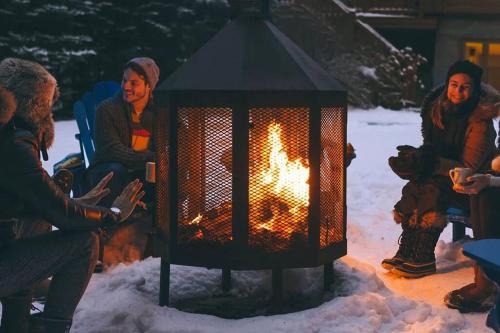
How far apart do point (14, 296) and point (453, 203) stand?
2777 millimetres

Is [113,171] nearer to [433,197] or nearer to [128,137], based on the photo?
[128,137]

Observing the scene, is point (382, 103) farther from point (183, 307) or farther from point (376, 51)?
point (183, 307)

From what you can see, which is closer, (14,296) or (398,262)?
(14,296)

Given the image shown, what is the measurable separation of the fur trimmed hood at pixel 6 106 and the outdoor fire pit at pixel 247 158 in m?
0.91

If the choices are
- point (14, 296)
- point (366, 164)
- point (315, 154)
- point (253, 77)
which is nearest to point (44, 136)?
point (14, 296)

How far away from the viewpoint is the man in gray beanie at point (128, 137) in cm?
508

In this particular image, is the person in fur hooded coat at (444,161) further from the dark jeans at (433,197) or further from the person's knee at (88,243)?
the person's knee at (88,243)

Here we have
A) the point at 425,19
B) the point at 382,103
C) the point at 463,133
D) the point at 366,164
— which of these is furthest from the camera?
the point at 425,19

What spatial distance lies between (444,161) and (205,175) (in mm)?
A: 1715

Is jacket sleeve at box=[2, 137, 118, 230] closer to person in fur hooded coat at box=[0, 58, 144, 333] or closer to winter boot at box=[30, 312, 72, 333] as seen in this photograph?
person in fur hooded coat at box=[0, 58, 144, 333]

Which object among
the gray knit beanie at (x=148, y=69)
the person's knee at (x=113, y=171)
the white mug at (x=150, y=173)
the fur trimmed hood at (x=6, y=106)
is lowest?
the person's knee at (x=113, y=171)

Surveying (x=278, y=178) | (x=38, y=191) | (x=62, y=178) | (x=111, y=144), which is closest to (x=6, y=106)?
(x=38, y=191)

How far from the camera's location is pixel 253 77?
3.74 meters

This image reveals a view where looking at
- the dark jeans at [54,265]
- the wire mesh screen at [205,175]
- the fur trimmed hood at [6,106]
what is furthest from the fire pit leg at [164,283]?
the fur trimmed hood at [6,106]
